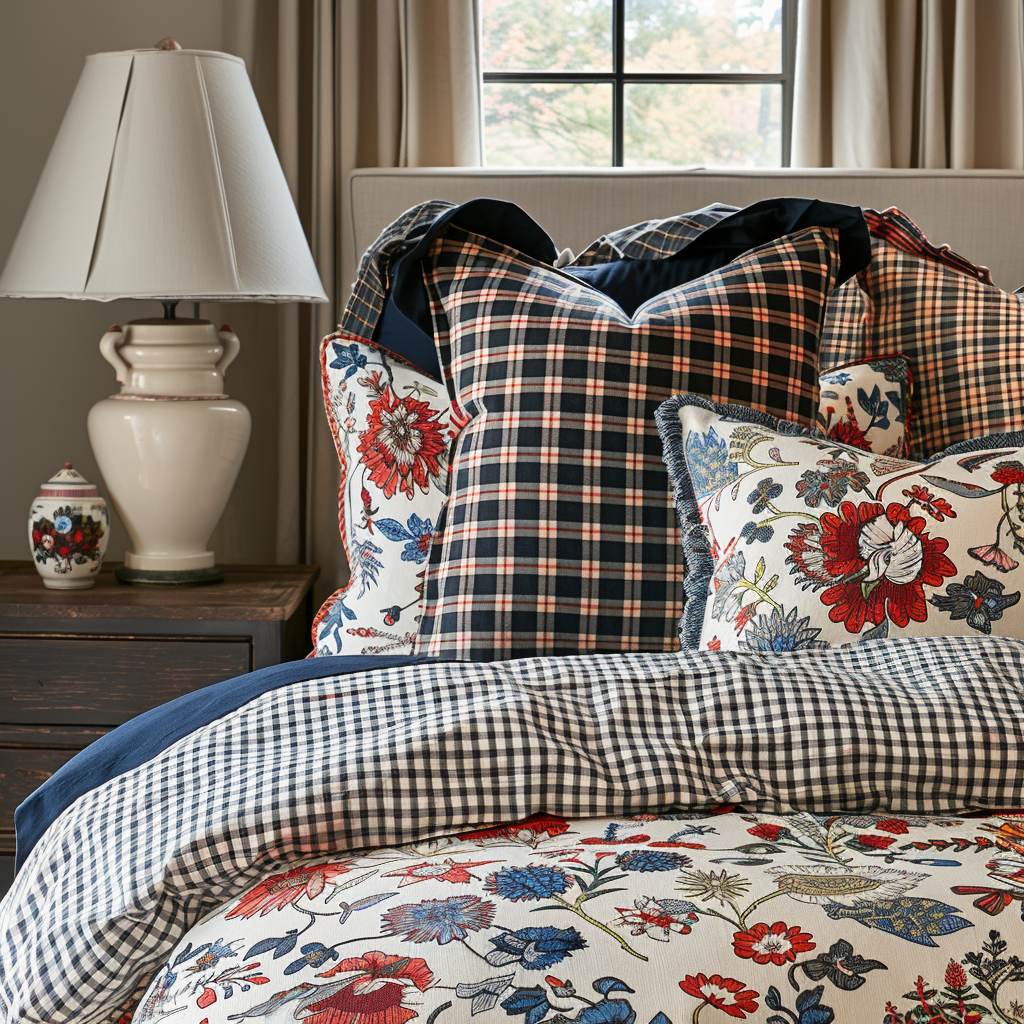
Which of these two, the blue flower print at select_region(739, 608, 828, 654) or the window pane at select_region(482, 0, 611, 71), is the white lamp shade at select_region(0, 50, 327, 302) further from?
the blue flower print at select_region(739, 608, 828, 654)

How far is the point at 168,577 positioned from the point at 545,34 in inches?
58.5

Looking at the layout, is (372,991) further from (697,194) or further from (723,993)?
(697,194)

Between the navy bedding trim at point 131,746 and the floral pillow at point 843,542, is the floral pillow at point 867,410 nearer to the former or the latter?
the floral pillow at point 843,542

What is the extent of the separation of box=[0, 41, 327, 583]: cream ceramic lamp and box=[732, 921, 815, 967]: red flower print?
139 centimetres

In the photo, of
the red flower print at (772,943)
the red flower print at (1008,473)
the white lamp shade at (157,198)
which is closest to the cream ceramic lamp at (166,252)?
the white lamp shade at (157,198)

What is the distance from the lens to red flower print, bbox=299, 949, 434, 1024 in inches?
20.6

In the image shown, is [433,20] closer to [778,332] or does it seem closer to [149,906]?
[778,332]

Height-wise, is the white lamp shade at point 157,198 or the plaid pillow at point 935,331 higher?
the white lamp shade at point 157,198

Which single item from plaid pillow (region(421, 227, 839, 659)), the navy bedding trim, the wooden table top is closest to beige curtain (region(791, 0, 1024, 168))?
plaid pillow (region(421, 227, 839, 659))

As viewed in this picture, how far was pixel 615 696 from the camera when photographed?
83 centimetres

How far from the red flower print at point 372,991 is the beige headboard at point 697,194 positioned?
1615mm

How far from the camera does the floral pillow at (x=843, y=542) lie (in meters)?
1.01

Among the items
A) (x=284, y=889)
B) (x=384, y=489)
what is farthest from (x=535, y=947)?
(x=384, y=489)

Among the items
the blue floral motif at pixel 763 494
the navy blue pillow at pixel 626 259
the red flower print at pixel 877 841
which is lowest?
the red flower print at pixel 877 841
